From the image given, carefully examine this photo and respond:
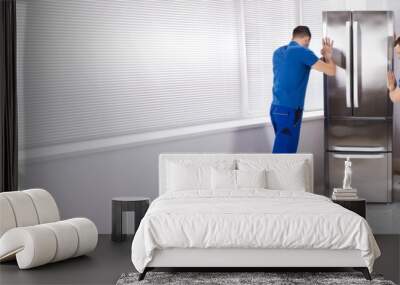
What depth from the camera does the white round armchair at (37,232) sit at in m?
5.69

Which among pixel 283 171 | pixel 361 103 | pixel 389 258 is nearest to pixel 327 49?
pixel 361 103

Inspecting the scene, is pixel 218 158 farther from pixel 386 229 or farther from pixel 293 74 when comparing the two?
pixel 386 229

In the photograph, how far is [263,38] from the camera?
8164 millimetres

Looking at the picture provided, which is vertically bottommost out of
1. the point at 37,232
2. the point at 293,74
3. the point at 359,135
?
the point at 37,232

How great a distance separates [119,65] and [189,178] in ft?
5.33

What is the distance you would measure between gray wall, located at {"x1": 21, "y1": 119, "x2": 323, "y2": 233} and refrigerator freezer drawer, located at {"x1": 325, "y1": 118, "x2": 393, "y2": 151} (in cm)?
122

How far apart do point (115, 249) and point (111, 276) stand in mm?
1224

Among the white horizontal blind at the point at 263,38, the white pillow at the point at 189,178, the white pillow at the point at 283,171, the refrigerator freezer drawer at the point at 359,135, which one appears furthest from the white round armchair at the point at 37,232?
the refrigerator freezer drawer at the point at 359,135

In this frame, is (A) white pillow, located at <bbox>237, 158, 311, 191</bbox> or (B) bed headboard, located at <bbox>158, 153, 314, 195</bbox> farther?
(B) bed headboard, located at <bbox>158, 153, 314, 195</bbox>

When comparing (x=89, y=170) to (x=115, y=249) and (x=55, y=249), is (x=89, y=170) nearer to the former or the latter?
(x=115, y=249)

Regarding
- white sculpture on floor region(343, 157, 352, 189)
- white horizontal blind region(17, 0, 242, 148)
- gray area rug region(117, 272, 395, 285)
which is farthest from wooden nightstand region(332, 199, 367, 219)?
white horizontal blind region(17, 0, 242, 148)

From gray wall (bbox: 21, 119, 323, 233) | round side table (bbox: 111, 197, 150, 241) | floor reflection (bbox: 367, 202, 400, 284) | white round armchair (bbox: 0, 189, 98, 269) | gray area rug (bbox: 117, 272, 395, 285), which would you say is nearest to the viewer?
gray area rug (bbox: 117, 272, 395, 285)

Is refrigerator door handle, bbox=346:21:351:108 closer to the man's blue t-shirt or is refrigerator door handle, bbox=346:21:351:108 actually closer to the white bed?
the man's blue t-shirt

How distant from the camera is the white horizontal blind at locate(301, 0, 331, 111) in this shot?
8.19 metres
